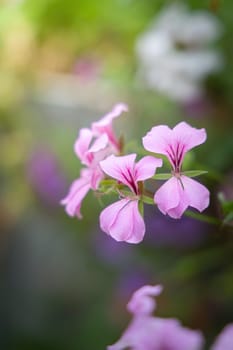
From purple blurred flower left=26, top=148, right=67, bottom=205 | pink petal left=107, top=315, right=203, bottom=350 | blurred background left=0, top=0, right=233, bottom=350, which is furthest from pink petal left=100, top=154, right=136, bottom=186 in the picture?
purple blurred flower left=26, top=148, right=67, bottom=205

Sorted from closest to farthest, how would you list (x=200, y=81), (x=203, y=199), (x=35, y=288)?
(x=203, y=199), (x=200, y=81), (x=35, y=288)

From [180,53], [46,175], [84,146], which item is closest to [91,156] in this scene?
[84,146]

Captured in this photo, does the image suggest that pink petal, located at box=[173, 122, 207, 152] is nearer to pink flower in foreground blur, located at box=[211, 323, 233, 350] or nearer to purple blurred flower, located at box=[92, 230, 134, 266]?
pink flower in foreground blur, located at box=[211, 323, 233, 350]

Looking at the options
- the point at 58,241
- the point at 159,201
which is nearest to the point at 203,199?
the point at 159,201

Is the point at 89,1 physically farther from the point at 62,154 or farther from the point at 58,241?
the point at 58,241

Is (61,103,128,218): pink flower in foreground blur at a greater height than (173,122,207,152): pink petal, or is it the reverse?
(61,103,128,218): pink flower in foreground blur

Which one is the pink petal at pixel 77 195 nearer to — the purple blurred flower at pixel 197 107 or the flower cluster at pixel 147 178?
the flower cluster at pixel 147 178

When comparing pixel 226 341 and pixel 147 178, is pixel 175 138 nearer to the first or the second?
pixel 147 178
